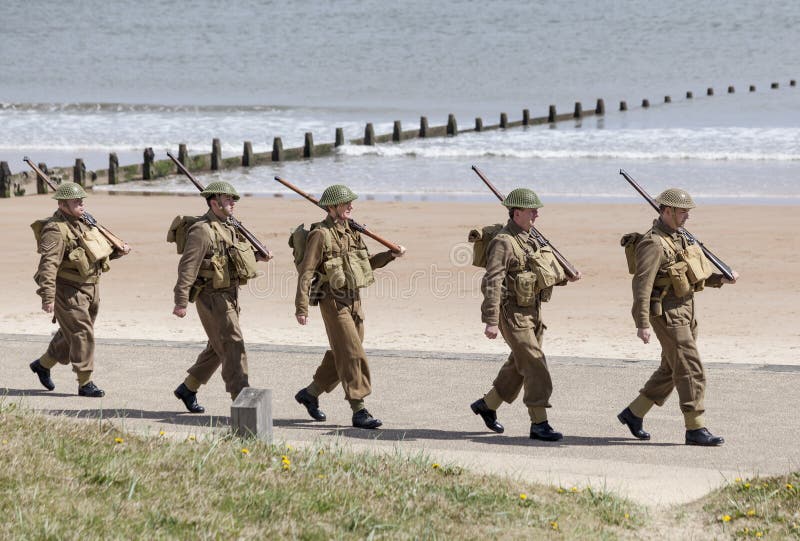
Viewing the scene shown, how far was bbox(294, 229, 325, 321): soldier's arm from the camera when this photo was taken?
377 inches

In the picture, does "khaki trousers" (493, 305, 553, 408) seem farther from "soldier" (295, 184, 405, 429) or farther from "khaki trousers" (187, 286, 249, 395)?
"khaki trousers" (187, 286, 249, 395)

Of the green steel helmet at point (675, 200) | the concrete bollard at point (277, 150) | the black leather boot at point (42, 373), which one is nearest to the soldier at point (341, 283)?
the green steel helmet at point (675, 200)

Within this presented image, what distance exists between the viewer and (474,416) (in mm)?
10141

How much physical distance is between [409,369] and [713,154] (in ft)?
96.0

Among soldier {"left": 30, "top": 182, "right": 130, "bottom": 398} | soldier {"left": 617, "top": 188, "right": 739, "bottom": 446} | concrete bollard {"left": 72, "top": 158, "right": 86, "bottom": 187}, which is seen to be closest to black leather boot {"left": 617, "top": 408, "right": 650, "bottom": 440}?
soldier {"left": 617, "top": 188, "right": 739, "bottom": 446}

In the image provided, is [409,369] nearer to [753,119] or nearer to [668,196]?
[668,196]

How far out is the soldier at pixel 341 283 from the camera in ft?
31.7

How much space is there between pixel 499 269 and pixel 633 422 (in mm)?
1503

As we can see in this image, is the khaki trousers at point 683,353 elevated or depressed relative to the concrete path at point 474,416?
elevated

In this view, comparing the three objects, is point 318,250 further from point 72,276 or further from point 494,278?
point 72,276

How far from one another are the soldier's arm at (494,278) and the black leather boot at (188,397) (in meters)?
2.56

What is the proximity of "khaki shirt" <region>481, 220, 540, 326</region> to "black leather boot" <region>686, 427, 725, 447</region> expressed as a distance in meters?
1.45

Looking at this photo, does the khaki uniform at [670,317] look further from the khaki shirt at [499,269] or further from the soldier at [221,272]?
the soldier at [221,272]

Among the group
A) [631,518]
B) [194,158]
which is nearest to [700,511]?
[631,518]
